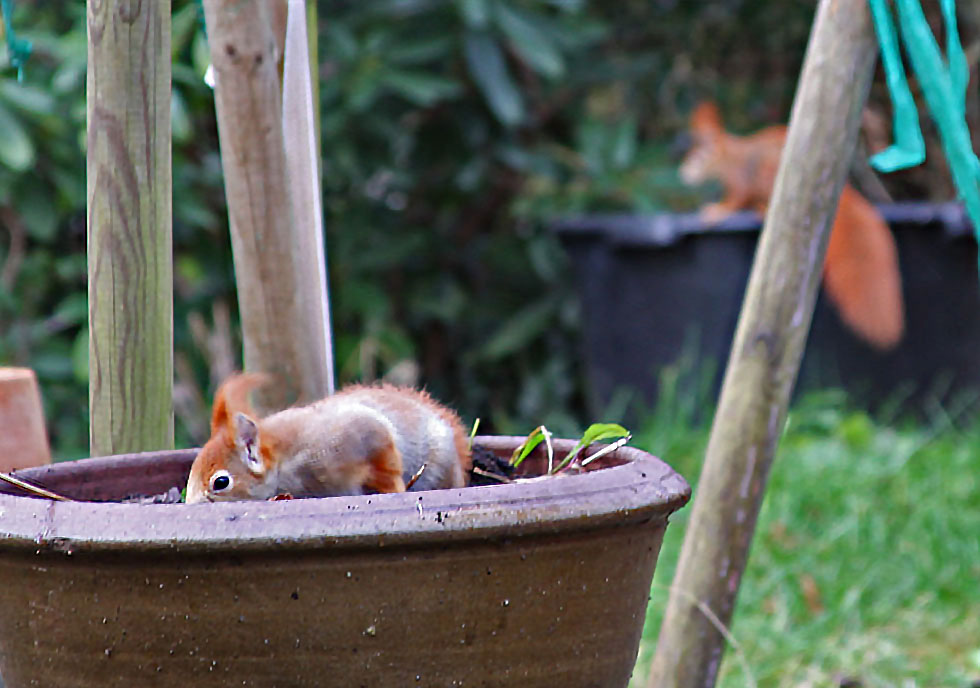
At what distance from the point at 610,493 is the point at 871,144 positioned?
3.32 m

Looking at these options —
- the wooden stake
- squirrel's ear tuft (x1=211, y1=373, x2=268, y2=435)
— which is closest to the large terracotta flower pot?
squirrel's ear tuft (x1=211, y1=373, x2=268, y2=435)

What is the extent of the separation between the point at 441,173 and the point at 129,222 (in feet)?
8.47

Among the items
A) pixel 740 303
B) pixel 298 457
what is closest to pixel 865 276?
pixel 740 303

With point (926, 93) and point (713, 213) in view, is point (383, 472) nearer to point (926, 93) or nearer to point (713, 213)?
point (926, 93)

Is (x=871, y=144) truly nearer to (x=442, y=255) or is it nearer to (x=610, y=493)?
(x=442, y=255)

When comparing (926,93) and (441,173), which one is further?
(441,173)

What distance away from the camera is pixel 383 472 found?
0.87 metres

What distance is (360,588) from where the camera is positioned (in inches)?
30.4

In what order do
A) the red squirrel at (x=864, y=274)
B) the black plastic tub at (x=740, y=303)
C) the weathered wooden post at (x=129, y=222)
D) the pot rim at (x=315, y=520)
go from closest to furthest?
the pot rim at (x=315, y=520) → the weathered wooden post at (x=129, y=222) → the red squirrel at (x=864, y=274) → the black plastic tub at (x=740, y=303)

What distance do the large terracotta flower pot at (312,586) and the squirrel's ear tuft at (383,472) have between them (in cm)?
9

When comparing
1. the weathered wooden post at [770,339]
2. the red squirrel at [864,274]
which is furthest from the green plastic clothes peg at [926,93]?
the red squirrel at [864,274]

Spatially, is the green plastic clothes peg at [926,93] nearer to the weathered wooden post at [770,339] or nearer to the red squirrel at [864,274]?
the weathered wooden post at [770,339]

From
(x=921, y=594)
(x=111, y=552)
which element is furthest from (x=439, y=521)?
(x=921, y=594)

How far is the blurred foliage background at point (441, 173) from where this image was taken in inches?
111
